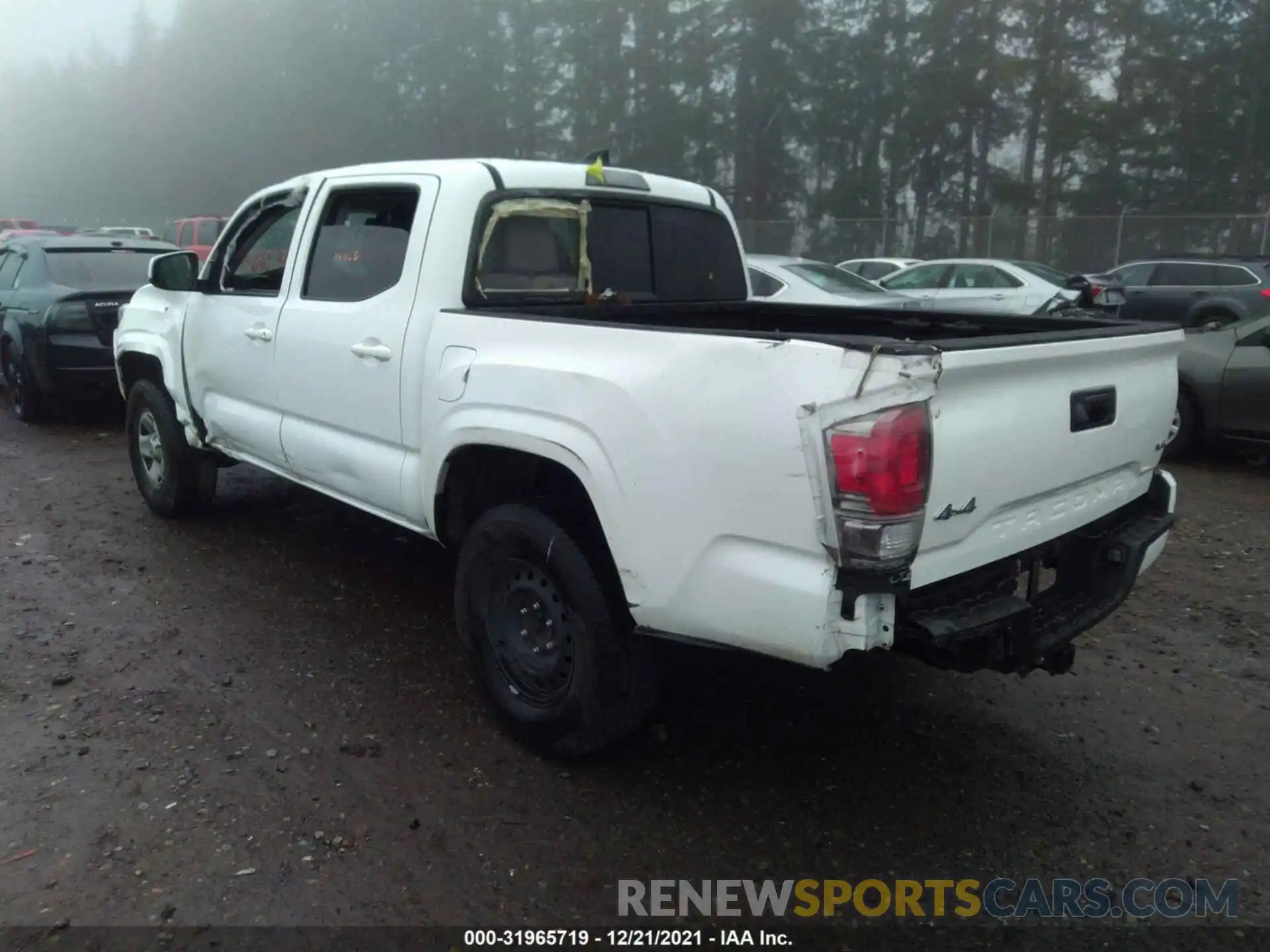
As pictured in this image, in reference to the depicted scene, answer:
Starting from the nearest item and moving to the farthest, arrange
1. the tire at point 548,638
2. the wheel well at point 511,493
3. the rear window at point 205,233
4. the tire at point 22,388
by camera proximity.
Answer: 1. the tire at point 548,638
2. the wheel well at point 511,493
3. the tire at point 22,388
4. the rear window at point 205,233

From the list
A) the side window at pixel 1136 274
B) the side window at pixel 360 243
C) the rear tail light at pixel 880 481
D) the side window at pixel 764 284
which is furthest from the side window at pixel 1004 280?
the rear tail light at pixel 880 481

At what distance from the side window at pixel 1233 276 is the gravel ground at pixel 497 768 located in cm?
1277

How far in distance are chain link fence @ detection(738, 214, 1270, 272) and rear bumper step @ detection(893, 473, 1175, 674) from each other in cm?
2083

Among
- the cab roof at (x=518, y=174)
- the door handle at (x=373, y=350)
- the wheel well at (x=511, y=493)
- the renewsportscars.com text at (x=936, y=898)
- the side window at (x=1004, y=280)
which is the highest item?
the cab roof at (x=518, y=174)

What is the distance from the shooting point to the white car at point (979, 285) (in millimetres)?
15078

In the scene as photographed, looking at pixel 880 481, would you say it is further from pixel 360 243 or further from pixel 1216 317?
pixel 1216 317

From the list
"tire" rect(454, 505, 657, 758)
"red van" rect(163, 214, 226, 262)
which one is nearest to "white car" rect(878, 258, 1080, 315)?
"tire" rect(454, 505, 657, 758)

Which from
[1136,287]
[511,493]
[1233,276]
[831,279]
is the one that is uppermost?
[831,279]

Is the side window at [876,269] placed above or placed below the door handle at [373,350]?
below

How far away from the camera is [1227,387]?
7.87 m

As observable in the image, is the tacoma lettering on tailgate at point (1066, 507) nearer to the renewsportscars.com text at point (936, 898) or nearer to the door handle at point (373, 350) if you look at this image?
the renewsportscars.com text at point (936, 898)

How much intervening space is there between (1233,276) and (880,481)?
16464mm

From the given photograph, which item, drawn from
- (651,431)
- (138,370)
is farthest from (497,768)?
(138,370)

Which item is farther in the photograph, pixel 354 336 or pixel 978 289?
pixel 978 289
